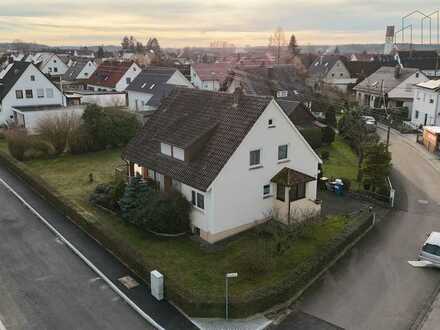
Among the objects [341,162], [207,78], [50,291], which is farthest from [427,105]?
[50,291]

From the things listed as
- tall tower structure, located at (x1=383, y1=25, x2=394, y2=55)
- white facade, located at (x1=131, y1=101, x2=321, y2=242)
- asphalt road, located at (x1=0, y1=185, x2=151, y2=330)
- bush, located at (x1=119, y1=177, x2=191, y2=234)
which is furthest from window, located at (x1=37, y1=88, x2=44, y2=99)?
tall tower structure, located at (x1=383, y1=25, x2=394, y2=55)

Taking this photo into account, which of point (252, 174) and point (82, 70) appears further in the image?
point (82, 70)

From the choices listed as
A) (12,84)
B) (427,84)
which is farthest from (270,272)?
(12,84)

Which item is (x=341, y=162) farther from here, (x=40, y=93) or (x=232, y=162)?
(x=40, y=93)

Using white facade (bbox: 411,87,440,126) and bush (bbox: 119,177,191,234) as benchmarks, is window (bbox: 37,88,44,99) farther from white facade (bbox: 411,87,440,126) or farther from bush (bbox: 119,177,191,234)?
white facade (bbox: 411,87,440,126)

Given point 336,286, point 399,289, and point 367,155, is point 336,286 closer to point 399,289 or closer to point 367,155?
point 399,289

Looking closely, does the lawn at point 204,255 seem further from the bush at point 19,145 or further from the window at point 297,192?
the bush at point 19,145
